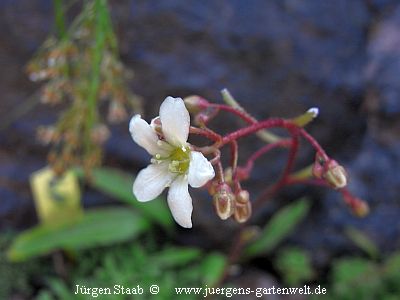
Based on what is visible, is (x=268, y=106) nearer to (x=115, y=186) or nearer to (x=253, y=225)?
(x=253, y=225)

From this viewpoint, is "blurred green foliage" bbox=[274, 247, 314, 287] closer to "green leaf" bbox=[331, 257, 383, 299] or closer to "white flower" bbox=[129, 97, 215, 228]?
"green leaf" bbox=[331, 257, 383, 299]

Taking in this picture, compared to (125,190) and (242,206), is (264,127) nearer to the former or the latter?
(242,206)

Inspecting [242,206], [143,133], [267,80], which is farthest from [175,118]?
[267,80]

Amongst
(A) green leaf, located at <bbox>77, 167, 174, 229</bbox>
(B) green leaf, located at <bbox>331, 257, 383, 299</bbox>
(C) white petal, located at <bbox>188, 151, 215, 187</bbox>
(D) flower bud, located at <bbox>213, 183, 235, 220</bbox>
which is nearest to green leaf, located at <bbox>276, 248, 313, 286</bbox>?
(B) green leaf, located at <bbox>331, 257, 383, 299</bbox>

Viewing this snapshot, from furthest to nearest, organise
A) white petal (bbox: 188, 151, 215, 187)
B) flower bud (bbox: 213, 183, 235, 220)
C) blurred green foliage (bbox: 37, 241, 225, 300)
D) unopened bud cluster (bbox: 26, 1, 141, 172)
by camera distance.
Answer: blurred green foliage (bbox: 37, 241, 225, 300) < unopened bud cluster (bbox: 26, 1, 141, 172) < flower bud (bbox: 213, 183, 235, 220) < white petal (bbox: 188, 151, 215, 187)

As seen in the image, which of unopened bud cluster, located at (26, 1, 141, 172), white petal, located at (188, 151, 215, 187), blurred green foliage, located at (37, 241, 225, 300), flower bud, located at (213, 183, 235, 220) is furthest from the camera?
blurred green foliage, located at (37, 241, 225, 300)

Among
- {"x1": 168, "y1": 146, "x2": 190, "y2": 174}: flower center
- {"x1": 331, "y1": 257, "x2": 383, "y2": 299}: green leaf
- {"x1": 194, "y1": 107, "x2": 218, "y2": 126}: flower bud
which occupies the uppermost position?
{"x1": 194, "y1": 107, "x2": 218, "y2": 126}: flower bud

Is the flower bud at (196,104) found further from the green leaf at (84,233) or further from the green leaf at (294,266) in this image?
the green leaf at (294,266)

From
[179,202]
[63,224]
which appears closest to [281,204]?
[63,224]
